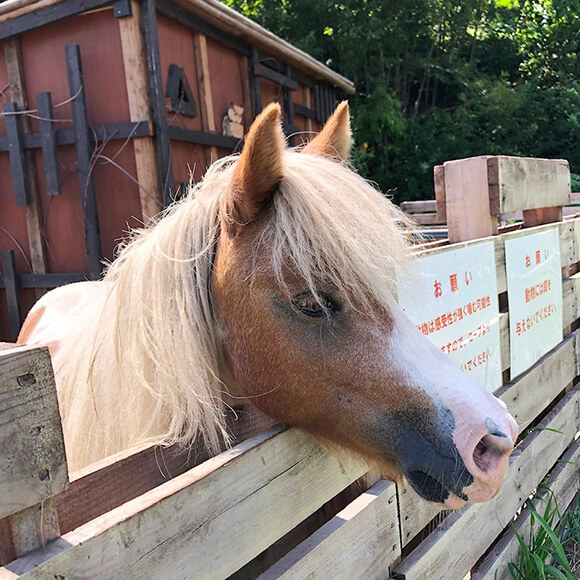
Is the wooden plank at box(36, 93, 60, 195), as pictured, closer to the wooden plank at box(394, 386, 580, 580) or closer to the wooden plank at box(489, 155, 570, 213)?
the wooden plank at box(489, 155, 570, 213)

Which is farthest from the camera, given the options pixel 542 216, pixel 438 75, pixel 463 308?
pixel 438 75

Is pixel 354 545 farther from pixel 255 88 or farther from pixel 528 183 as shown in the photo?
pixel 255 88

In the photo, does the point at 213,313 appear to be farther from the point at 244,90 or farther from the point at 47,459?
the point at 244,90

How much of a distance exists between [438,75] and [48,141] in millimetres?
8760

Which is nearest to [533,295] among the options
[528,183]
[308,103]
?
[528,183]

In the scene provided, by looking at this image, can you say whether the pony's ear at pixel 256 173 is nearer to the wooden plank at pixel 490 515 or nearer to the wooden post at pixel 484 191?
the wooden plank at pixel 490 515

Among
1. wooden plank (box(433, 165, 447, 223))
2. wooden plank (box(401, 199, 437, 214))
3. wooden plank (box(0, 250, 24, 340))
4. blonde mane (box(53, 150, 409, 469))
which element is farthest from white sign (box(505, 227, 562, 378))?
wooden plank (box(0, 250, 24, 340))

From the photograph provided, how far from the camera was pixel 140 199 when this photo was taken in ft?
14.2

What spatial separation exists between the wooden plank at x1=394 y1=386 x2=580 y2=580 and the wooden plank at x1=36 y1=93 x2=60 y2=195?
3.81 meters

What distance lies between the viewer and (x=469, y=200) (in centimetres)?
239

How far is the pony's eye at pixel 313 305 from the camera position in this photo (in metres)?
1.21

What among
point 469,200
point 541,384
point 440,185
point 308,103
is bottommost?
point 541,384

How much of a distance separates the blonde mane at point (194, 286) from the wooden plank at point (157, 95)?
275 centimetres

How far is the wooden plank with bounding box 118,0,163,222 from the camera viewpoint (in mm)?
4066
